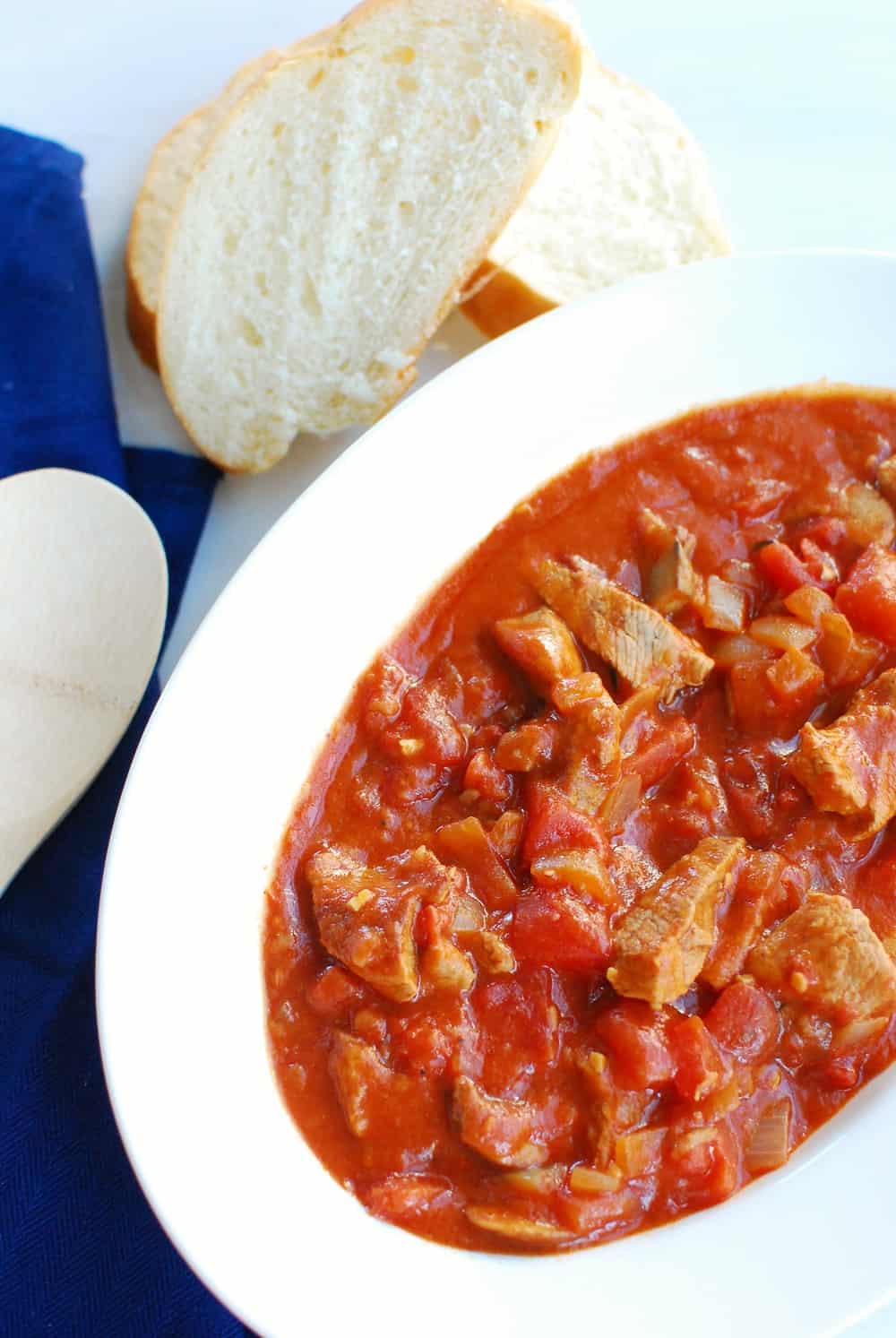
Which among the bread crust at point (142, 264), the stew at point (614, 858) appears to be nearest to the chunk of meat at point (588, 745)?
the stew at point (614, 858)

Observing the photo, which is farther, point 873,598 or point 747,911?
point 873,598

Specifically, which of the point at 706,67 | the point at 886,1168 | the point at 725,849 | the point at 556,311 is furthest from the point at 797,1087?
the point at 706,67

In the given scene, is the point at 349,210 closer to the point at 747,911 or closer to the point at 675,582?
the point at 675,582

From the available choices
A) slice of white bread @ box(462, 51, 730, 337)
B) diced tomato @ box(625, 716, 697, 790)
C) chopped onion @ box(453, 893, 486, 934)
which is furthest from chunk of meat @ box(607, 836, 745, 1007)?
slice of white bread @ box(462, 51, 730, 337)

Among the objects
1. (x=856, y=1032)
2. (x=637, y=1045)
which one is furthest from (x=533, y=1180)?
(x=856, y=1032)

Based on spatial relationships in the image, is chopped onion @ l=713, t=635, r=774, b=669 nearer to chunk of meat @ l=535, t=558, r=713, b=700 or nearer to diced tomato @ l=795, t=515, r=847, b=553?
chunk of meat @ l=535, t=558, r=713, b=700

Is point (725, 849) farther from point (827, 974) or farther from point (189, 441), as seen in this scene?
point (189, 441)

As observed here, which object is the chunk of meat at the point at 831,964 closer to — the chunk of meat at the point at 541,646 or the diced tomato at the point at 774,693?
the diced tomato at the point at 774,693
